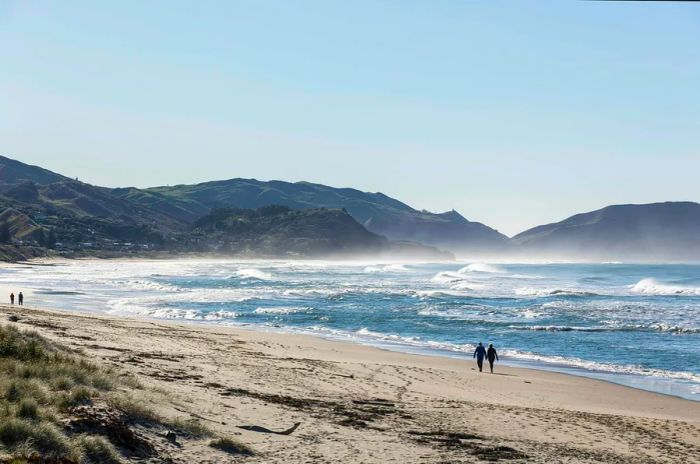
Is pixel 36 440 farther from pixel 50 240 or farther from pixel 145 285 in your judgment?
pixel 50 240

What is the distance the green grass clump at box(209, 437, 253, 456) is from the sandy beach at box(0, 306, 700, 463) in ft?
0.61

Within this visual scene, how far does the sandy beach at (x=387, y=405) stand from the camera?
1073 cm

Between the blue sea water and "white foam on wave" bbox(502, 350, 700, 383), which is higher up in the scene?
the blue sea water

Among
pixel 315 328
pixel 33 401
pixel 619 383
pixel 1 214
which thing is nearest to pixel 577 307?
pixel 315 328

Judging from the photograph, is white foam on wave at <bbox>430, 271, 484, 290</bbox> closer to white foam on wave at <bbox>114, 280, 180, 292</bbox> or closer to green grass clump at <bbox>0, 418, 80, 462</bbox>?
white foam on wave at <bbox>114, 280, 180, 292</bbox>

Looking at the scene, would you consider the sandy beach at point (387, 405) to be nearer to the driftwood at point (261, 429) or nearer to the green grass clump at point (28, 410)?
the driftwood at point (261, 429)

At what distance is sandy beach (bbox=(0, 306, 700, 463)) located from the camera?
10.7 m

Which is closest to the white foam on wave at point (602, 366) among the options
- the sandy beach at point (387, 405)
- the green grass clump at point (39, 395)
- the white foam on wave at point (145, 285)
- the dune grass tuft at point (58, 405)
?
the sandy beach at point (387, 405)

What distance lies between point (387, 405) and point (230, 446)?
5292mm

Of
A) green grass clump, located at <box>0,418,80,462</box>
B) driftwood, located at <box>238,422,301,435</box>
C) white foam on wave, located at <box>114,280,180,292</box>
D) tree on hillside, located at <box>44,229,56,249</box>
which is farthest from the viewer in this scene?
tree on hillside, located at <box>44,229,56,249</box>

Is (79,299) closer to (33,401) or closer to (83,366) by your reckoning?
(83,366)

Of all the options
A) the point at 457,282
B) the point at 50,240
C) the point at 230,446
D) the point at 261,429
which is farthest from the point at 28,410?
the point at 50,240

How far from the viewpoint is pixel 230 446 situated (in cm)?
974

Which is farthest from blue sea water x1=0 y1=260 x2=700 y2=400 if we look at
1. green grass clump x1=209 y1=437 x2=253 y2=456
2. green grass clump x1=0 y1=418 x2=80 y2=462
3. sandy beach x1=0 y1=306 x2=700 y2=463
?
green grass clump x1=0 y1=418 x2=80 y2=462
